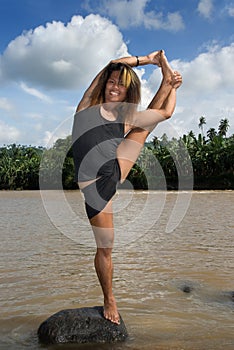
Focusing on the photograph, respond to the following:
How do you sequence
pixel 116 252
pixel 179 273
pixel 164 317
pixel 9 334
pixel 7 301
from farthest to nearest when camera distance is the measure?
pixel 116 252 < pixel 179 273 < pixel 7 301 < pixel 164 317 < pixel 9 334

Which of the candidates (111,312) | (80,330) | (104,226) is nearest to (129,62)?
(104,226)

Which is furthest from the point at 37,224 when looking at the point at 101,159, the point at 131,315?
the point at 101,159

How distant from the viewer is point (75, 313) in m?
3.46

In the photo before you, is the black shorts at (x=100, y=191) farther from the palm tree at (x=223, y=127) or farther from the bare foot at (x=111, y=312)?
the palm tree at (x=223, y=127)

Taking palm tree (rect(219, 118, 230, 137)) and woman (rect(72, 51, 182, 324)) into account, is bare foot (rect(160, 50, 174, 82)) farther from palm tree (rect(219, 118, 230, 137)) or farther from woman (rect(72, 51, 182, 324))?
palm tree (rect(219, 118, 230, 137))

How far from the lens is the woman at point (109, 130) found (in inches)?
125

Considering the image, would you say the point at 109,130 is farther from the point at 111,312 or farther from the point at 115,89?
the point at 111,312

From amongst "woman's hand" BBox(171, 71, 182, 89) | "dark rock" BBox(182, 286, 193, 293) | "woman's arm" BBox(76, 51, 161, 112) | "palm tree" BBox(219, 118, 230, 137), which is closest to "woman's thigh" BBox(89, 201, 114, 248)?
"woman's arm" BBox(76, 51, 161, 112)

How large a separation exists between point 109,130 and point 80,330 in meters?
1.50

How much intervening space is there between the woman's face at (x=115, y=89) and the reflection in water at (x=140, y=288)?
177 cm

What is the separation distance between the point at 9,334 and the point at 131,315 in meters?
1.05

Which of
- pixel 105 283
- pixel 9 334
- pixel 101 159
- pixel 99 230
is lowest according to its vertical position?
pixel 9 334

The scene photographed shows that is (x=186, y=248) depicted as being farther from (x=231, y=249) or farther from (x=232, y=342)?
(x=232, y=342)

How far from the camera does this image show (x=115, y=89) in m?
3.18
